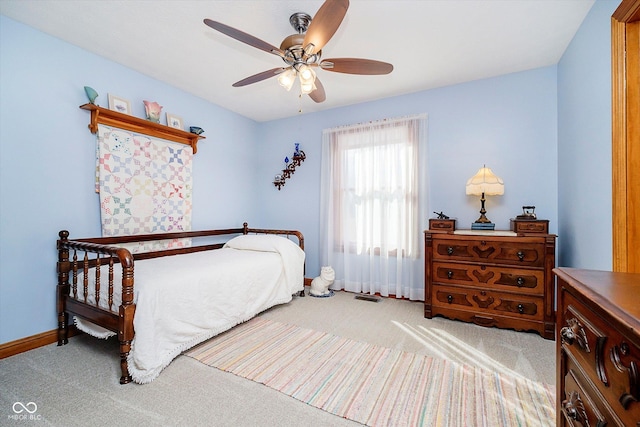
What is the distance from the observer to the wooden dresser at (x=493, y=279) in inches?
90.2

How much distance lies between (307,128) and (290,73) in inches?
86.4

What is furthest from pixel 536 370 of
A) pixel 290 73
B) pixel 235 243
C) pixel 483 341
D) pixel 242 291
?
pixel 235 243

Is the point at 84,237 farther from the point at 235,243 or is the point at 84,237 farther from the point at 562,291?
the point at 562,291

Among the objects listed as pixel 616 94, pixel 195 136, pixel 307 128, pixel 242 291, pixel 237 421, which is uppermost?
pixel 307 128

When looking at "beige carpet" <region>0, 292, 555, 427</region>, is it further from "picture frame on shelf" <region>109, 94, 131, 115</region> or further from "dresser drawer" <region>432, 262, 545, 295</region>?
"picture frame on shelf" <region>109, 94, 131, 115</region>

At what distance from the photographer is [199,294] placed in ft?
6.92

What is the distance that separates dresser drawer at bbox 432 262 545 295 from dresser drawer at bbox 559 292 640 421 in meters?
1.76

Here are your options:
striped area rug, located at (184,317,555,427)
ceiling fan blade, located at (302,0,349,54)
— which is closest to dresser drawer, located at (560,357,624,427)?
striped area rug, located at (184,317,555,427)

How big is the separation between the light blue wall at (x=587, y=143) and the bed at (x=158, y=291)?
260 cm

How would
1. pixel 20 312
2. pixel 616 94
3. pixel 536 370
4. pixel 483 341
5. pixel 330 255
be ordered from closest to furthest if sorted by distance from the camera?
1. pixel 616 94
2. pixel 536 370
3. pixel 20 312
4. pixel 483 341
5. pixel 330 255

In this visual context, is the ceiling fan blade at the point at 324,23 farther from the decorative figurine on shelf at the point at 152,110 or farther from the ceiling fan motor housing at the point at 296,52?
the decorative figurine on shelf at the point at 152,110

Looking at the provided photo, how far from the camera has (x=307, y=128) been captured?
4004 mm

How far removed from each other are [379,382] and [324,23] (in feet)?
6.89

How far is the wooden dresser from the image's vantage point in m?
2.29
